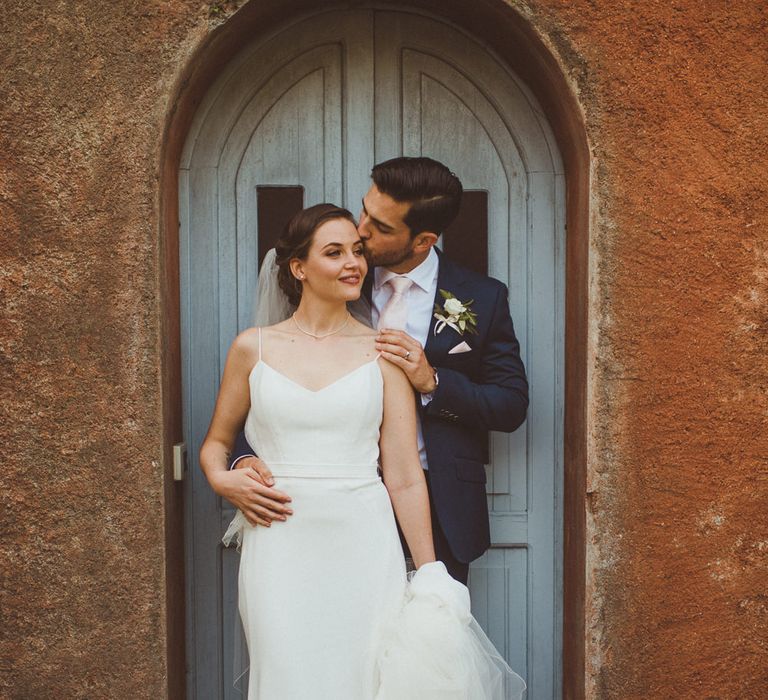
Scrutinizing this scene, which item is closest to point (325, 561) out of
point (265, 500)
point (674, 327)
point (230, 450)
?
point (265, 500)

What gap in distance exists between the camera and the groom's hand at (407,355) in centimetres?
307

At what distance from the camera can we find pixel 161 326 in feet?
10.5

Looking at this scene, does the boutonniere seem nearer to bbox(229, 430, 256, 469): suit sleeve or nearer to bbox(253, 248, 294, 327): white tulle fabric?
bbox(253, 248, 294, 327): white tulle fabric

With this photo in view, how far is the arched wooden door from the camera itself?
11.8ft

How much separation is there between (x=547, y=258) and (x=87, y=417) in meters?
1.88

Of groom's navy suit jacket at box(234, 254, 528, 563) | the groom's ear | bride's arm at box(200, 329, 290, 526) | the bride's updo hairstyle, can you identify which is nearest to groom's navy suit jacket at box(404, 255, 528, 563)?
groom's navy suit jacket at box(234, 254, 528, 563)

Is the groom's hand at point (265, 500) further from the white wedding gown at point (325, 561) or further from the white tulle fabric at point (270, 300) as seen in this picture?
the white tulle fabric at point (270, 300)

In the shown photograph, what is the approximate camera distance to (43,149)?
10.3 ft

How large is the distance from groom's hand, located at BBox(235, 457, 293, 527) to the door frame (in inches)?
16.2

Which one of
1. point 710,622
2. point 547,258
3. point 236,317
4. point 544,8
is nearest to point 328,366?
point 236,317

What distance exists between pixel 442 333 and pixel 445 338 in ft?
0.08

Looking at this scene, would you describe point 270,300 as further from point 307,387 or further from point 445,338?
point 445,338

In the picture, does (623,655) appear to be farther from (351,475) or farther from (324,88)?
(324,88)

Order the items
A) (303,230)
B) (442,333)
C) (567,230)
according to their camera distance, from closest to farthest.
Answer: (303,230)
(442,333)
(567,230)
